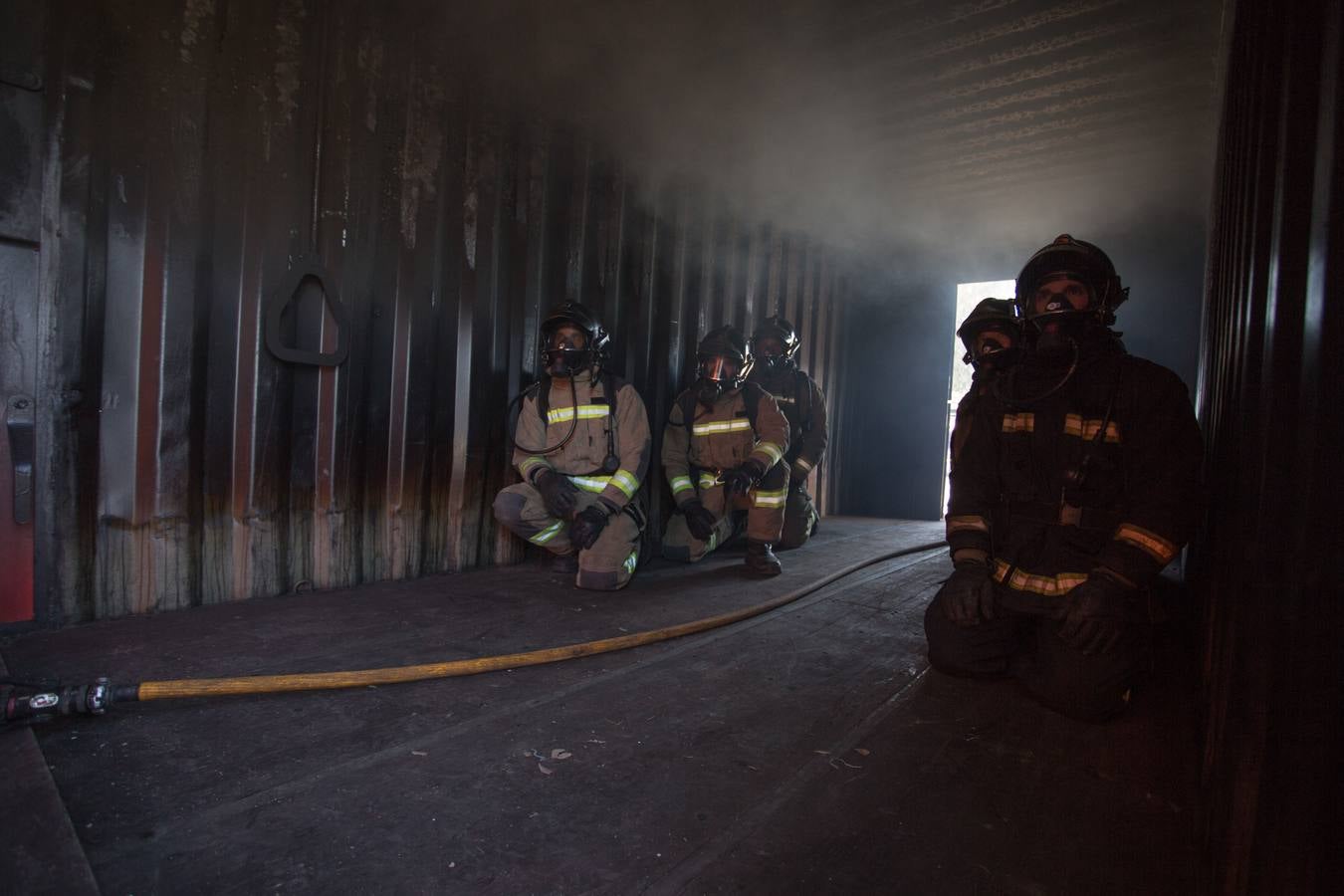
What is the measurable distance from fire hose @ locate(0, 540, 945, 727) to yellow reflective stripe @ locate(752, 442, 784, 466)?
67.8 inches

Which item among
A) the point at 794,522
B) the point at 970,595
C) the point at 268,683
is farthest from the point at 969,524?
the point at 794,522

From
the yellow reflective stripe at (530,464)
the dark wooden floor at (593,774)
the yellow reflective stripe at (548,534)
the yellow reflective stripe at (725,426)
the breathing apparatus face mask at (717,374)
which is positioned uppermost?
the breathing apparatus face mask at (717,374)

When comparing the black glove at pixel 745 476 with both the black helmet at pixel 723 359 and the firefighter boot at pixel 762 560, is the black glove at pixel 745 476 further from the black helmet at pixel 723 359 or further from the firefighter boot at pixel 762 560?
the black helmet at pixel 723 359

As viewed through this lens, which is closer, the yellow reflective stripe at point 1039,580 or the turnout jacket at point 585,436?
the yellow reflective stripe at point 1039,580

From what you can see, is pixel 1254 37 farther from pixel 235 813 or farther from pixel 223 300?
pixel 223 300

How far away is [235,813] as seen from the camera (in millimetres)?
1469

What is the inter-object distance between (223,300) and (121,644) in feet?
4.85

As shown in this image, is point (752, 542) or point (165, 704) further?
point (752, 542)

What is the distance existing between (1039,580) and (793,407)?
318cm

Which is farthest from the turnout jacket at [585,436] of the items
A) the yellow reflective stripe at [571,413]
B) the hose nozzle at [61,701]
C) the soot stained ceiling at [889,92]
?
the hose nozzle at [61,701]

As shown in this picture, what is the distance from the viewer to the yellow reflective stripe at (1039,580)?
2295 millimetres

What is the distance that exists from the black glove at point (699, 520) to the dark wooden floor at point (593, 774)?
67.0 inches

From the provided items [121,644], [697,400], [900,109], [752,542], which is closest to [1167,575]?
[752,542]

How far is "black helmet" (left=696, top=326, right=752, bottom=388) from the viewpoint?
4605 millimetres
